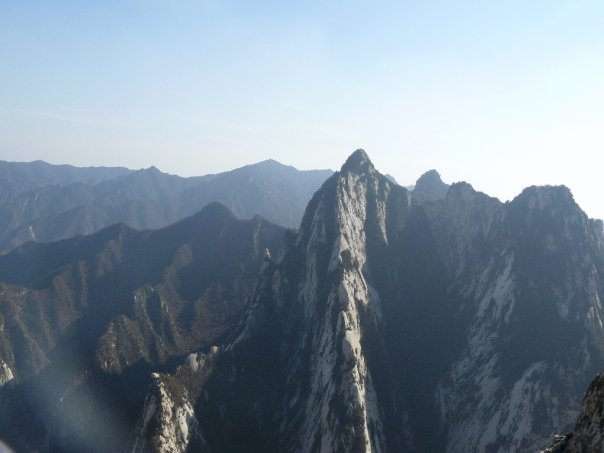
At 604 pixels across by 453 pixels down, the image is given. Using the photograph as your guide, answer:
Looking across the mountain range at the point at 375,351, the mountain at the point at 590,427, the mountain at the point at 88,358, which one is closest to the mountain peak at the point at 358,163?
the mountain range at the point at 375,351

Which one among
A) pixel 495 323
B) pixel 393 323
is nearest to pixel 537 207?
pixel 495 323

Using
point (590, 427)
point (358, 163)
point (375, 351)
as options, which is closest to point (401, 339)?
point (375, 351)

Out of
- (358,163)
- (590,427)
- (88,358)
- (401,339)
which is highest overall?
(358,163)

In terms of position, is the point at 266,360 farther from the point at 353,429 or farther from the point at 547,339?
the point at 547,339

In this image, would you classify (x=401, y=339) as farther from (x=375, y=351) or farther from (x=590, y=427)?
(x=590, y=427)

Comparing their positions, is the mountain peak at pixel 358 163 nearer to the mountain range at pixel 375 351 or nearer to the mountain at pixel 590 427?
the mountain range at pixel 375 351
